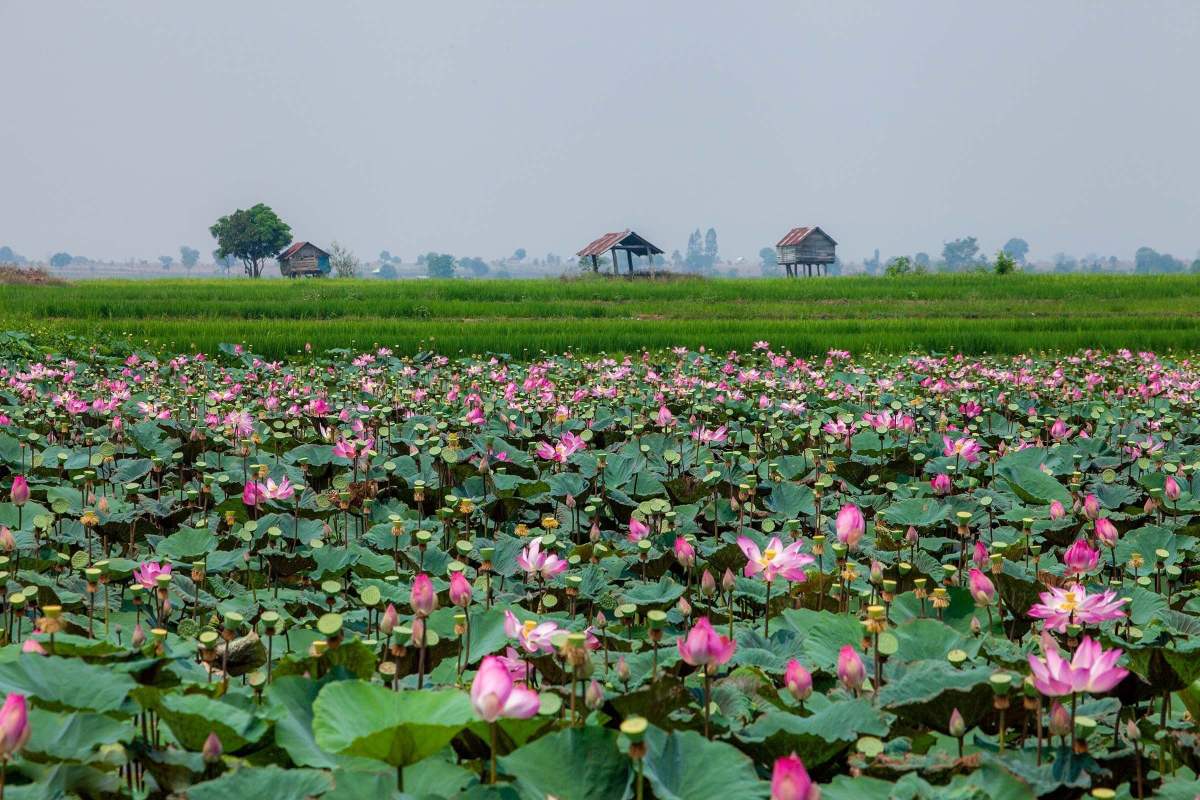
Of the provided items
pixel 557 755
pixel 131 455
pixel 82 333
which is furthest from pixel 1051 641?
pixel 82 333

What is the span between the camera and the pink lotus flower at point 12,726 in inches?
44.2

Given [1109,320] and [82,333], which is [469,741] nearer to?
[82,333]

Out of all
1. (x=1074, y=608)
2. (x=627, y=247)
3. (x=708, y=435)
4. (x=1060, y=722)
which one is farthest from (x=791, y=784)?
(x=627, y=247)

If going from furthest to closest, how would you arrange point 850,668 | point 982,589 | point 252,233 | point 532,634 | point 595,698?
point 252,233, point 982,589, point 532,634, point 850,668, point 595,698

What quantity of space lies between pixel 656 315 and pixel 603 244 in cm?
2593

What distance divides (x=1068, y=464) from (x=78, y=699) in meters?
4.22

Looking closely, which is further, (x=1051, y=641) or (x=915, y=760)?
(x=1051, y=641)

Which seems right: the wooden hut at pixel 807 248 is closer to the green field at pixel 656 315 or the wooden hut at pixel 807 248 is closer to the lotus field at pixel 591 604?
the green field at pixel 656 315

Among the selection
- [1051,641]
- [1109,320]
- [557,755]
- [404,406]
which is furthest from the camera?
[1109,320]

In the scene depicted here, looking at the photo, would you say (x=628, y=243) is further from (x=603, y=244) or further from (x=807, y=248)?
(x=807, y=248)

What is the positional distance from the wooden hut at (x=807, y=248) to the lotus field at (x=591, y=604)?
1934 inches

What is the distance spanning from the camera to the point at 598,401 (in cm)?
649

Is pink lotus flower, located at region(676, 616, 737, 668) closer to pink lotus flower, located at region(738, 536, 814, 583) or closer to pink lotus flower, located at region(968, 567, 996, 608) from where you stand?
pink lotus flower, located at region(738, 536, 814, 583)

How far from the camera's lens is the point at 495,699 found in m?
1.22
